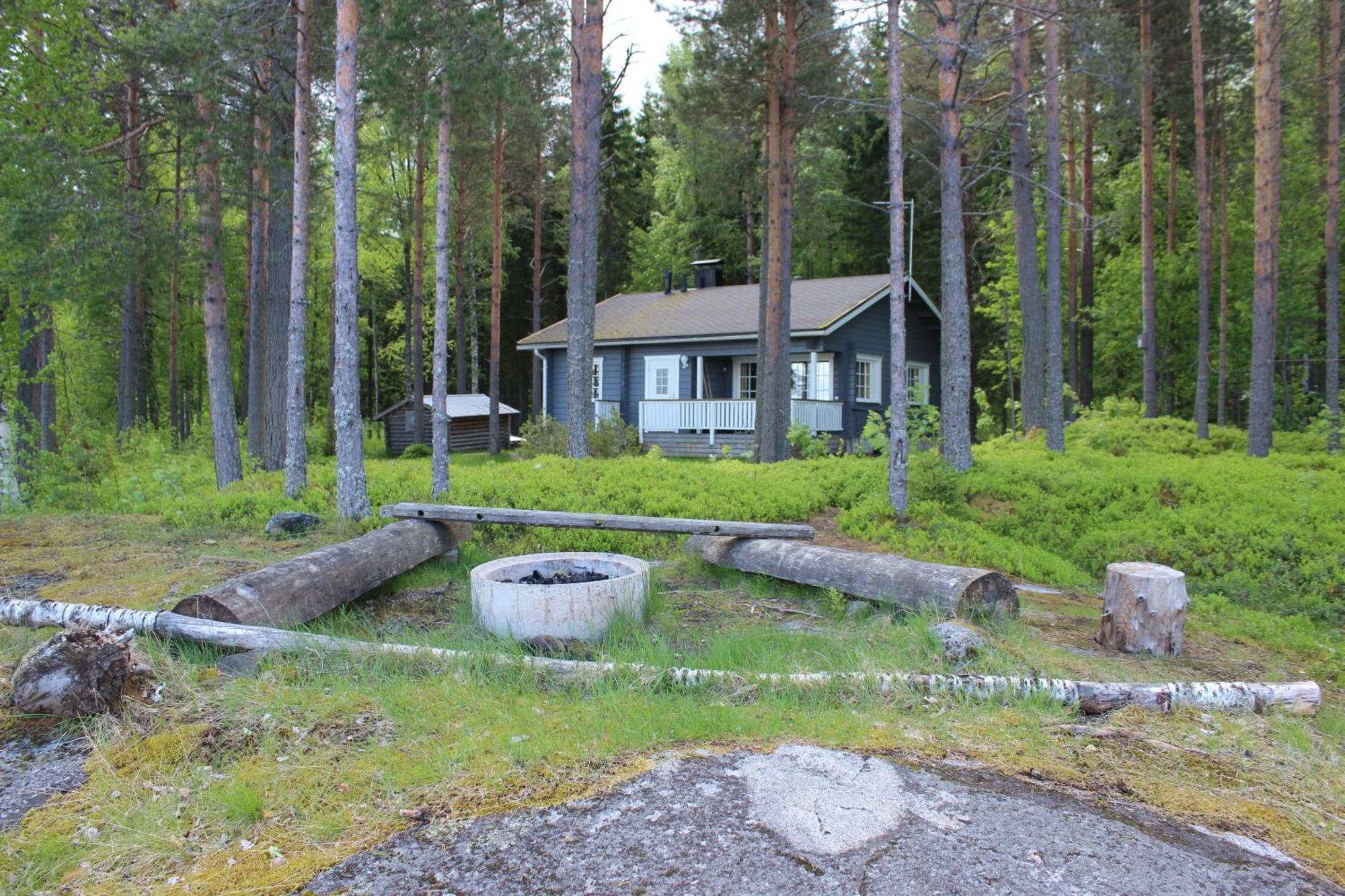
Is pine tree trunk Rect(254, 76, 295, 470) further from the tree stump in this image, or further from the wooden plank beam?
the tree stump

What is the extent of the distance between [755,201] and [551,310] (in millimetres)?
12424

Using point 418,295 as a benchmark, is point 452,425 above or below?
below

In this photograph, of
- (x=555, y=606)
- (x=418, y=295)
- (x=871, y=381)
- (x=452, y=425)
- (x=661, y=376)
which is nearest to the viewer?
(x=555, y=606)

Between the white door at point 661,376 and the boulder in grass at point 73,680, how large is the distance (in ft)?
65.3

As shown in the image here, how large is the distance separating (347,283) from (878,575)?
21.0 feet

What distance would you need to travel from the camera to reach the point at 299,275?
33.9 ft

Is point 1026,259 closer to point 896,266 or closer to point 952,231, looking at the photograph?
point 952,231

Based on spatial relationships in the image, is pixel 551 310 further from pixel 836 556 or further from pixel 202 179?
pixel 836 556

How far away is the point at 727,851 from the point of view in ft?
9.45

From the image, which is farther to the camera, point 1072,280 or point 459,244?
point 459,244

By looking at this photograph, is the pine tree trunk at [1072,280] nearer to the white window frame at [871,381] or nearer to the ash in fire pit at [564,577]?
the white window frame at [871,381]

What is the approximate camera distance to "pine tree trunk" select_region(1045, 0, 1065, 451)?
14305 millimetres

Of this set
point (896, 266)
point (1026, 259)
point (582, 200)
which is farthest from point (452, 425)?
point (896, 266)

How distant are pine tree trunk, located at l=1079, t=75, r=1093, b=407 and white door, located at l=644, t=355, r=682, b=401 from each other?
11.2 meters
